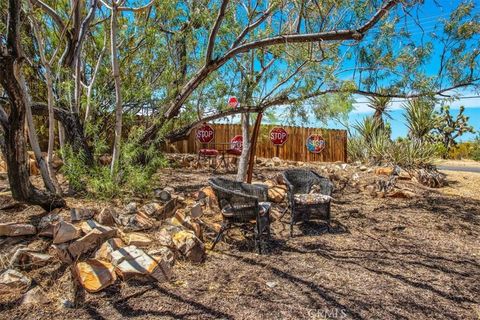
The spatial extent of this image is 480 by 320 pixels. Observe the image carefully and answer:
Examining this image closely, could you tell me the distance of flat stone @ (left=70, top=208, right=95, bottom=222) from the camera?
4027 millimetres

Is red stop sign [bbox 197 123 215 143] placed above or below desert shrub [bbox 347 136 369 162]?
above

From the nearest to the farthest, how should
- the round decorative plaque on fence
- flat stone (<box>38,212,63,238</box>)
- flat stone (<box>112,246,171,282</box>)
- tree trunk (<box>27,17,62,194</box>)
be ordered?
flat stone (<box>112,246,171,282</box>) → flat stone (<box>38,212,63,238</box>) → tree trunk (<box>27,17,62,194</box>) → the round decorative plaque on fence

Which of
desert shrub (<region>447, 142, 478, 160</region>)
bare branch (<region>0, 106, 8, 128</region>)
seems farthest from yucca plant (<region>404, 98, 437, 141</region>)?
desert shrub (<region>447, 142, 478, 160</region>)

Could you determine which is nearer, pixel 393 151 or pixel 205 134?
pixel 393 151

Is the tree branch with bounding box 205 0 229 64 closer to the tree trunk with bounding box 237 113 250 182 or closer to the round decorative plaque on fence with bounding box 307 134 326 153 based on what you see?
the tree trunk with bounding box 237 113 250 182

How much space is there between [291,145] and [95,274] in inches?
469

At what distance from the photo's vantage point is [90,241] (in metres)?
3.63

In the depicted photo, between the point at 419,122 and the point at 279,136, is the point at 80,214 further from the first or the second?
the point at 419,122

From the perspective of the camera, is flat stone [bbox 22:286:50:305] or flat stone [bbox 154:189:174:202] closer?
flat stone [bbox 22:286:50:305]

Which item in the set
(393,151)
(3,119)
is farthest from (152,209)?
(393,151)

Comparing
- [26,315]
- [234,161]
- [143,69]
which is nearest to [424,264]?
[26,315]

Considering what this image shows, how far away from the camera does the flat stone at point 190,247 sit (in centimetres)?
387

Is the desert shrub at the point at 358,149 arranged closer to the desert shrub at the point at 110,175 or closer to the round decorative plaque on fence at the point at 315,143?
the round decorative plaque on fence at the point at 315,143

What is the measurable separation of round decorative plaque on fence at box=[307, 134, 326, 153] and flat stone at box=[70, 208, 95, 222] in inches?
458
